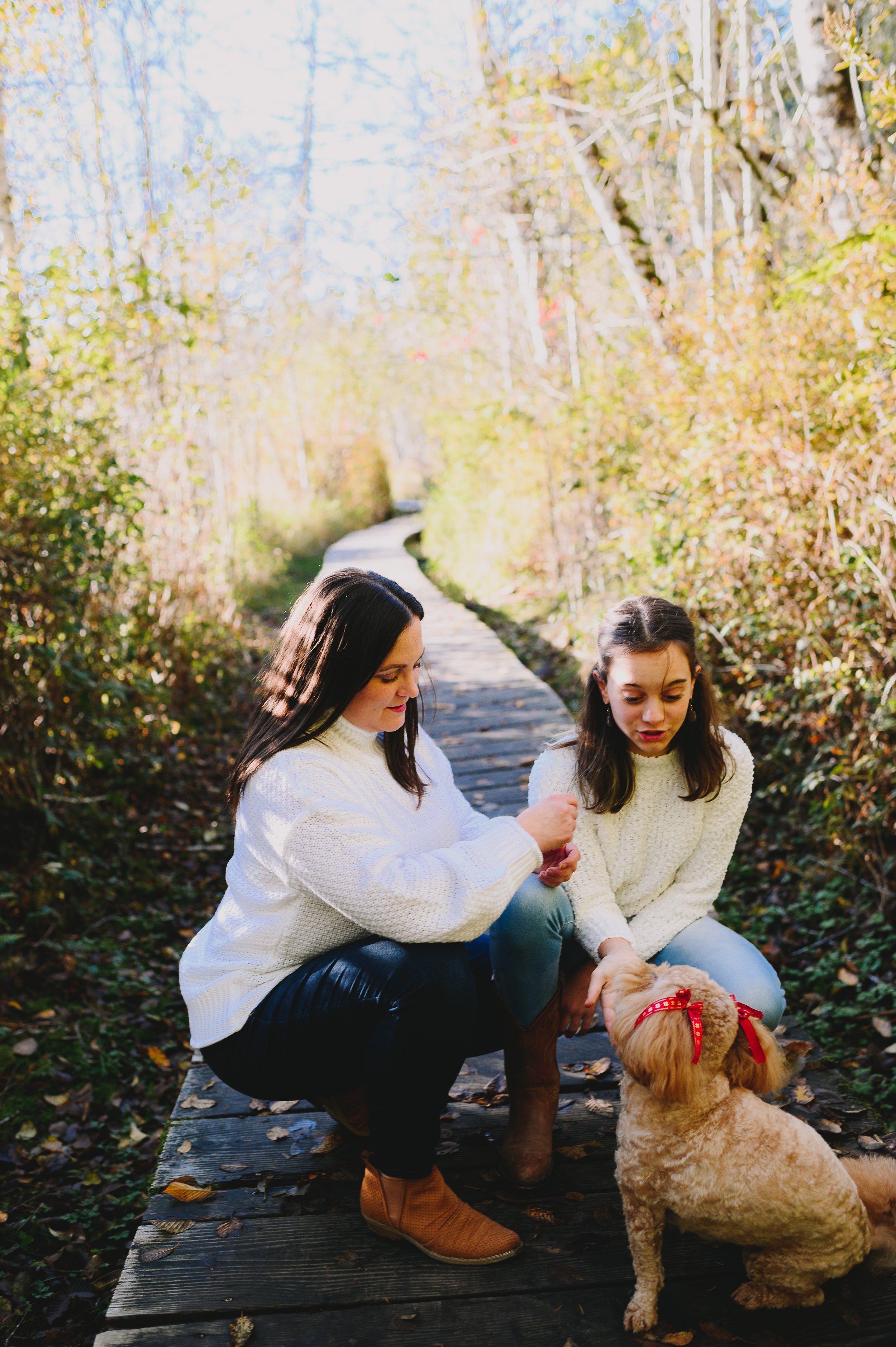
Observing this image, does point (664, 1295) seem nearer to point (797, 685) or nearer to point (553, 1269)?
point (553, 1269)

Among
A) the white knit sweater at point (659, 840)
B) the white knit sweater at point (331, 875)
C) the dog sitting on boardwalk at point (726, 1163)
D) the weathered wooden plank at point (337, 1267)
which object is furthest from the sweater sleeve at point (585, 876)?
the weathered wooden plank at point (337, 1267)

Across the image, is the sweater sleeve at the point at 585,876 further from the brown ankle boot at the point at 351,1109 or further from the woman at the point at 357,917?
the brown ankle boot at the point at 351,1109

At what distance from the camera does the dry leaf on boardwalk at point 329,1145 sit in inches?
99.8

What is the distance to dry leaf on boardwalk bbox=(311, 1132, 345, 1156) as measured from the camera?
99.8 inches

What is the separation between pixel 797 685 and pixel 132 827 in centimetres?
345

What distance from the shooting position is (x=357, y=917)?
205 cm

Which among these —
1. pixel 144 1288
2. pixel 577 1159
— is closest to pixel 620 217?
pixel 577 1159

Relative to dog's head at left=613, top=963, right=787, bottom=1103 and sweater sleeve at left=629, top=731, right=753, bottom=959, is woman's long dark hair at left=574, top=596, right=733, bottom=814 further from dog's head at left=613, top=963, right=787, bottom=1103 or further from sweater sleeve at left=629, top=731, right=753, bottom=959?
dog's head at left=613, top=963, right=787, bottom=1103

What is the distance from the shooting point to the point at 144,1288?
2.05 m

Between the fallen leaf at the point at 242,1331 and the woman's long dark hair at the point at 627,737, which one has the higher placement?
the woman's long dark hair at the point at 627,737

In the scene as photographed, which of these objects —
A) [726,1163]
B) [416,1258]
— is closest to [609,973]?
[726,1163]

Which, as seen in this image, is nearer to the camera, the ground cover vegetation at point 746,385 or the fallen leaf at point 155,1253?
the fallen leaf at point 155,1253

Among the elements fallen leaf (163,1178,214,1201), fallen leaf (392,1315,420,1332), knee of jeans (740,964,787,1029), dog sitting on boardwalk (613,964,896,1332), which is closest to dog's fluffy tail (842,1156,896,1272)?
dog sitting on boardwalk (613,964,896,1332)

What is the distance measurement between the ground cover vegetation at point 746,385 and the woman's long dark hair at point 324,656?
1983 mm
